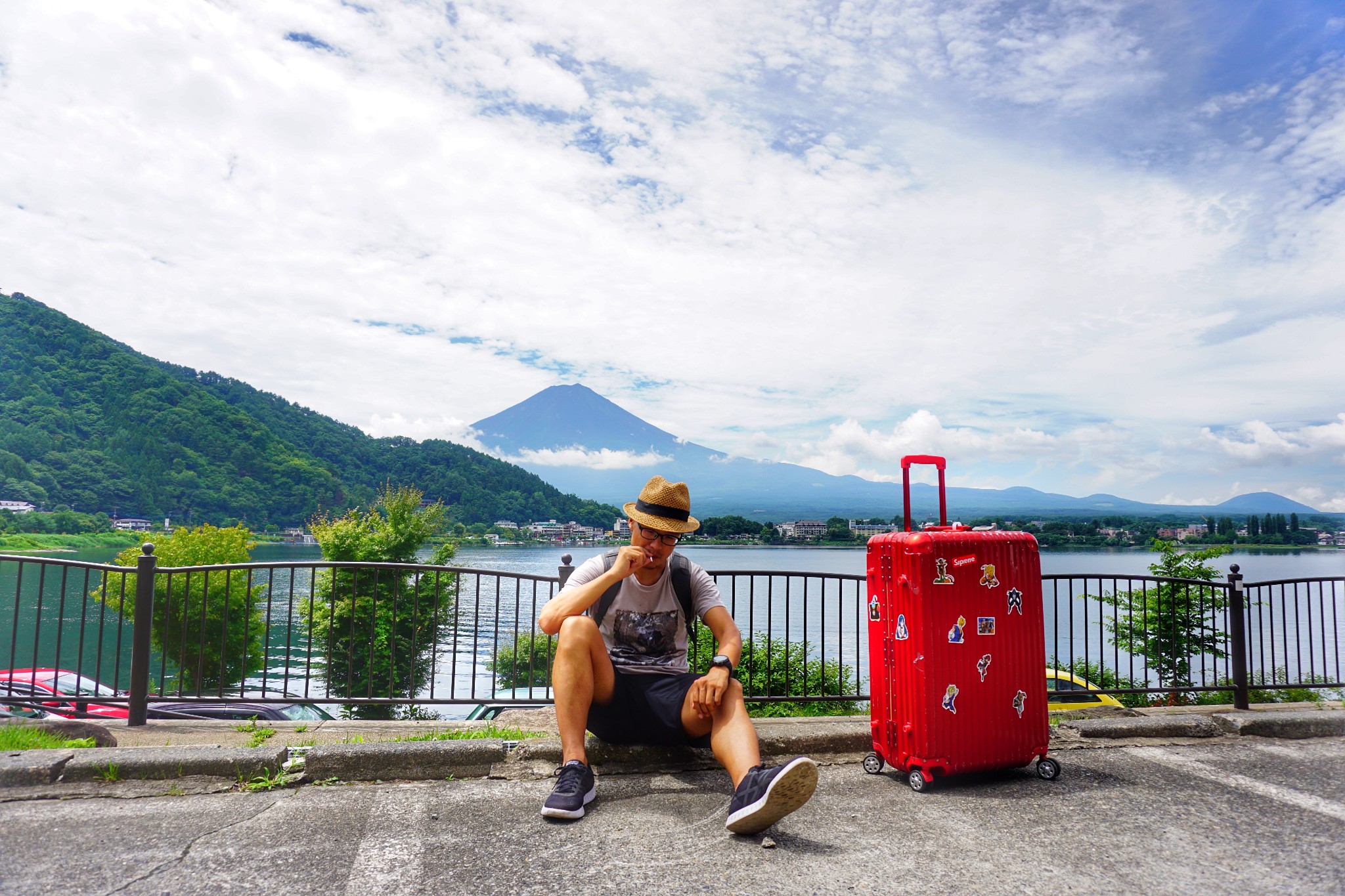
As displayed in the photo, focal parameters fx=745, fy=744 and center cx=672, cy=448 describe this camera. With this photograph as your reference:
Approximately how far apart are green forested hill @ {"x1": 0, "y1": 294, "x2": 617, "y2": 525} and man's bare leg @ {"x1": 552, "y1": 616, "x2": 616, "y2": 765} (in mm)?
49962

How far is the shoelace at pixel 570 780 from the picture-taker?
2918mm

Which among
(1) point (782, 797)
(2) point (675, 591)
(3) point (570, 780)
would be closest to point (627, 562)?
(2) point (675, 591)

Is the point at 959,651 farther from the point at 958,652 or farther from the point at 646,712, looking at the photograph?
the point at 646,712

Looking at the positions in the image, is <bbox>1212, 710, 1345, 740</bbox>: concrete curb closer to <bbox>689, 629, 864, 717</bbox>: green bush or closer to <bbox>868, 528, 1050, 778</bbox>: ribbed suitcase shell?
<bbox>868, 528, 1050, 778</bbox>: ribbed suitcase shell

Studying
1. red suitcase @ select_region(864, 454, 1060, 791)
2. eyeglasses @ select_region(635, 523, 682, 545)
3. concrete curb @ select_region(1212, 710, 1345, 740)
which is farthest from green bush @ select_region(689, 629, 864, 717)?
concrete curb @ select_region(1212, 710, 1345, 740)

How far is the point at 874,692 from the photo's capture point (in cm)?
354

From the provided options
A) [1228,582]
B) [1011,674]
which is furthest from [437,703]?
[1228,582]

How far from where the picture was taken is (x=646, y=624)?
348 cm

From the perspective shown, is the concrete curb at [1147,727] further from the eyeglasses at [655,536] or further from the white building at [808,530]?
the white building at [808,530]

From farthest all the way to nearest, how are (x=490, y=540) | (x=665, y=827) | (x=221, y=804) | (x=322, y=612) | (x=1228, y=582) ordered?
1. (x=490, y=540)
2. (x=322, y=612)
3. (x=1228, y=582)
4. (x=221, y=804)
5. (x=665, y=827)

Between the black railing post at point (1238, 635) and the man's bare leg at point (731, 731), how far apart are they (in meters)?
4.07

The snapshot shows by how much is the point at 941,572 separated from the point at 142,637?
433 cm

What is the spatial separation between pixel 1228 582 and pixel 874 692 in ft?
11.7

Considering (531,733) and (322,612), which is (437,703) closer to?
Answer: (531,733)
